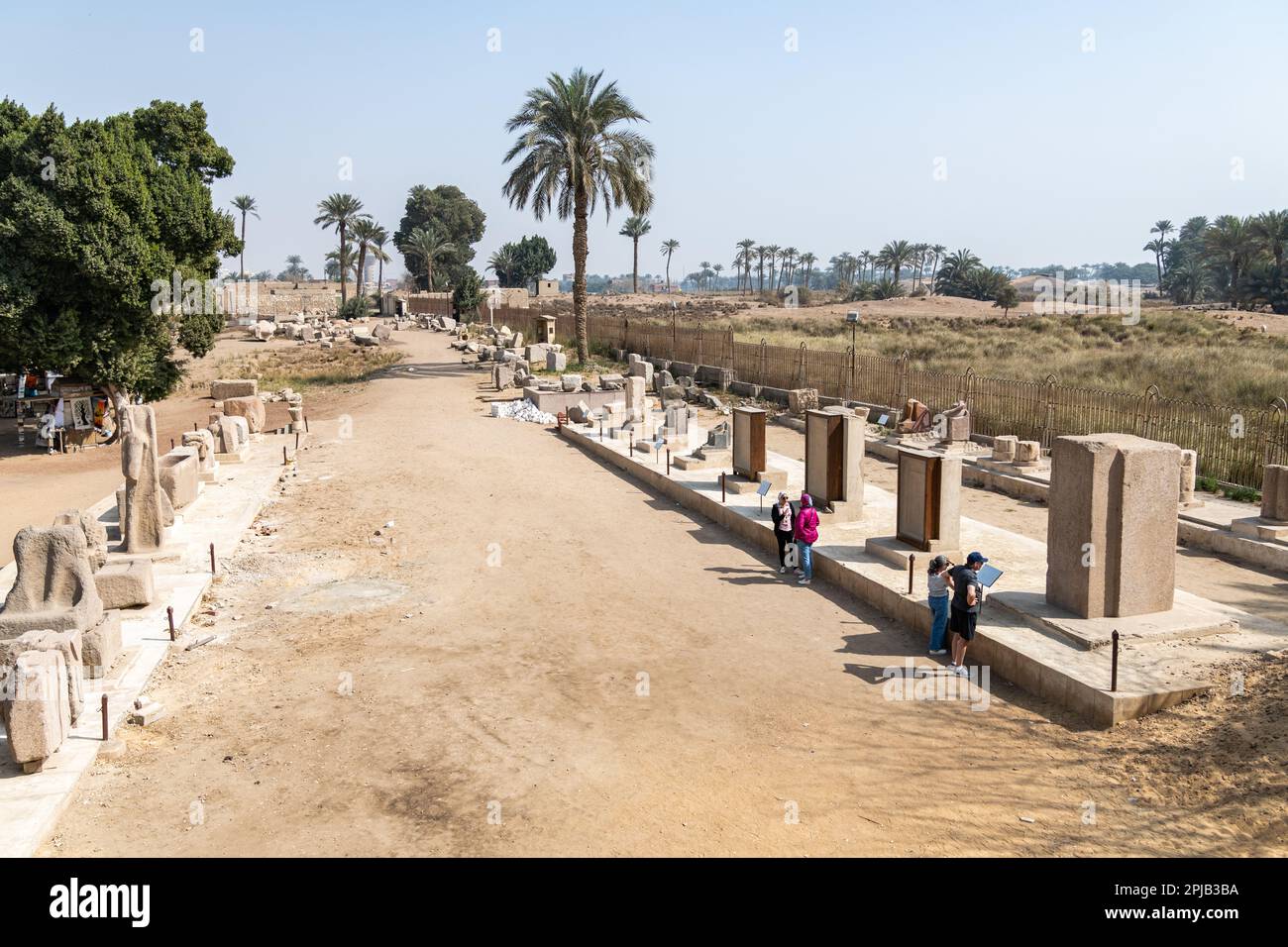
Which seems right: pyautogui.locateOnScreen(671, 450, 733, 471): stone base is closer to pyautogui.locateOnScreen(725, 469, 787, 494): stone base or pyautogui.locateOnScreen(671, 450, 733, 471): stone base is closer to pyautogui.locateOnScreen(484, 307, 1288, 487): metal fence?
pyautogui.locateOnScreen(725, 469, 787, 494): stone base

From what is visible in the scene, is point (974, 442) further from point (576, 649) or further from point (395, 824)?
point (395, 824)

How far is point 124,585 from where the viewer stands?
39.9 feet

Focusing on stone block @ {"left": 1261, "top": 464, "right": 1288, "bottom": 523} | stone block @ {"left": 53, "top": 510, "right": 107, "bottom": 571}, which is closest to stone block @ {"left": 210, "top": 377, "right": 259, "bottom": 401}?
stone block @ {"left": 53, "top": 510, "right": 107, "bottom": 571}

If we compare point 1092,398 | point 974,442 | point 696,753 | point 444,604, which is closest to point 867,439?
point 974,442

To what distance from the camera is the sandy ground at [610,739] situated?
23.4 feet

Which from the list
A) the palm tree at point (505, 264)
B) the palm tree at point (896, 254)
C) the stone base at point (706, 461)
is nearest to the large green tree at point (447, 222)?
the palm tree at point (505, 264)

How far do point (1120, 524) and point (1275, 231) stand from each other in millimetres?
64055

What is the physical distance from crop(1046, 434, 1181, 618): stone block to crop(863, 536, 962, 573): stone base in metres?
2.67

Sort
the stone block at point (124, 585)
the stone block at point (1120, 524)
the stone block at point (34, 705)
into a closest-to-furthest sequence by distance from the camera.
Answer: the stone block at point (34, 705)
the stone block at point (1120, 524)
the stone block at point (124, 585)

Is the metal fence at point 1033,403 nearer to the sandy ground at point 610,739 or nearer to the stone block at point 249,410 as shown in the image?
the sandy ground at point 610,739

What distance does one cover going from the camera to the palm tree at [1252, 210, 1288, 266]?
2434 inches

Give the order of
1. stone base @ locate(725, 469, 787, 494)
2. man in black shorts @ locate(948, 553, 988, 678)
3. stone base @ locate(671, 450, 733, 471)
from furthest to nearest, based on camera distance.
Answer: stone base @ locate(671, 450, 733, 471) → stone base @ locate(725, 469, 787, 494) → man in black shorts @ locate(948, 553, 988, 678)

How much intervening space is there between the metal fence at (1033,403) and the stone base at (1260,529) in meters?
1.81

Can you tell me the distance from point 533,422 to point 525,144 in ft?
42.2
